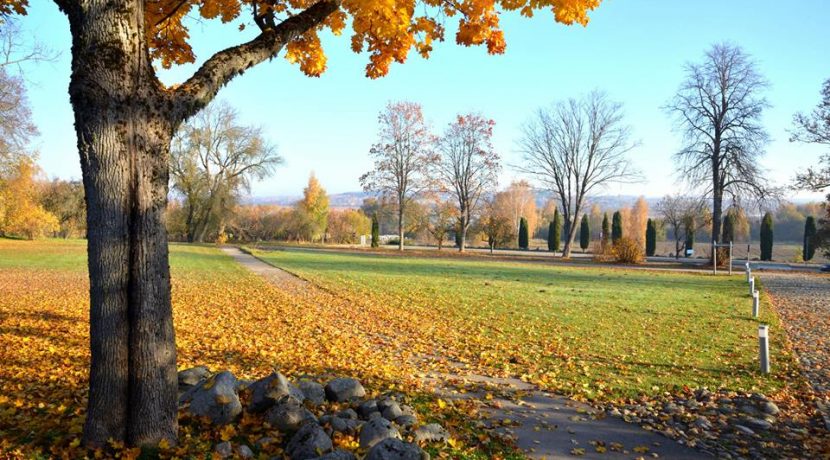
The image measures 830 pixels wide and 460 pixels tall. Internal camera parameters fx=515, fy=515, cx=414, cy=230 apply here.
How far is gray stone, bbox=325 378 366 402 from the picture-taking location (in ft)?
16.1

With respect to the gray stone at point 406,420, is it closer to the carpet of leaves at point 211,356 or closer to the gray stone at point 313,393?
the carpet of leaves at point 211,356

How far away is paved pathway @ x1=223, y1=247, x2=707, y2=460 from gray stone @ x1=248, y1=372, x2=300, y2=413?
197 centimetres

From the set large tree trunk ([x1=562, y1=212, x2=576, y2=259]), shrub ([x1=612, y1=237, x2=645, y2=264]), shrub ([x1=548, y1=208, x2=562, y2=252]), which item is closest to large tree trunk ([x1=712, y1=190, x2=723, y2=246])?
shrub ([x1=612, y1=237, x2=645, y2=264])

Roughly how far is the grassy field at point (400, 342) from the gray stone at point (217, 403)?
4.9 inches

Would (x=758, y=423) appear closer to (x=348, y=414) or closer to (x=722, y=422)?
(x=722, y=422)

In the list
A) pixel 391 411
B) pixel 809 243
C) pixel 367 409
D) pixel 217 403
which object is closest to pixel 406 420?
pixel 391 411

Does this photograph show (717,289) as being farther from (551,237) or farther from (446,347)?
(551,237)

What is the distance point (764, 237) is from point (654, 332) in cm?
3883

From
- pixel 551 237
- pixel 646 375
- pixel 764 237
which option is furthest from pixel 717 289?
pixel 551 237

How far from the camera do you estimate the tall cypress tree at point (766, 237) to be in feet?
133

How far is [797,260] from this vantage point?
133ft

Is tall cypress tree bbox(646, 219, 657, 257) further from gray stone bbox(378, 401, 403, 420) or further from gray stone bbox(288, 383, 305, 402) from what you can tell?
gray stone bbox(288, 383, 305, 402)

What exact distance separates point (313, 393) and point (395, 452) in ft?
5.36

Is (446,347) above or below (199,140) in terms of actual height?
below
